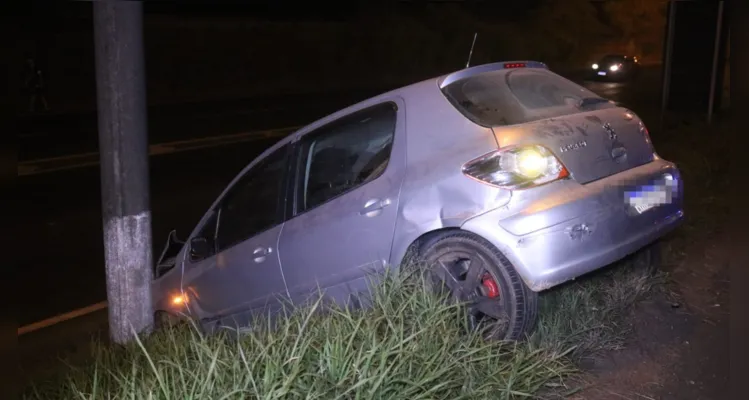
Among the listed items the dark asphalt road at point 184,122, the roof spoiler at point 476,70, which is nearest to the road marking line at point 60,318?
the roof spoiler at point 476,70

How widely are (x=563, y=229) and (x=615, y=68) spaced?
32.1m

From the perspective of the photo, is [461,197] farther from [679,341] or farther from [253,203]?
[253,203]

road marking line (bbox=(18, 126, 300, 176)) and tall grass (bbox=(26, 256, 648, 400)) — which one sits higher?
tall grass (bbox=(26, 256, 648, 400))

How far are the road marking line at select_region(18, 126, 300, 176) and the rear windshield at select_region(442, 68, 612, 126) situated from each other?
10.6 metres

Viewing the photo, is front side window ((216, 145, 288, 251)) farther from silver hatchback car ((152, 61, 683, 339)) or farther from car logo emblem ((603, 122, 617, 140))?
car logo emblem ((603, 122, 617, 140))

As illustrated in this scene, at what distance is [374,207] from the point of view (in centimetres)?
482

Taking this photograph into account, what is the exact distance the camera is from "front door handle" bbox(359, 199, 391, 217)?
479 centimetres

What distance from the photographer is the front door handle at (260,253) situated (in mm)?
5446

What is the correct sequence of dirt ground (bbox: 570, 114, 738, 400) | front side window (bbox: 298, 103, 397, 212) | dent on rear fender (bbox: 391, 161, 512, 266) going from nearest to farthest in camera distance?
dirt ground (bbox: 570, 114, 738, 400) < dent on rear fender (bbox: 391, 161, 512, 266) < front side window (bbox: 298, 103, 397, 212)

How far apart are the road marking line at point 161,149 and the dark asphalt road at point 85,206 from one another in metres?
0.48

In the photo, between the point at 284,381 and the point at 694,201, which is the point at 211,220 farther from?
the point at 694,201

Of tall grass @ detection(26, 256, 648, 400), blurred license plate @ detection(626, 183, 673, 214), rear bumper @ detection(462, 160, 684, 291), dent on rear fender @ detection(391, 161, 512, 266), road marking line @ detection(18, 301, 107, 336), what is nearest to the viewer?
tall grass @ detection(26, 256, 648, 400)

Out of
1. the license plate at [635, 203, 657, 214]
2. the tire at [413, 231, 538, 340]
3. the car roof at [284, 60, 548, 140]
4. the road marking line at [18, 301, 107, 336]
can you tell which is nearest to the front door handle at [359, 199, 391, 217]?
the tire at [413, 231, 538, 340]

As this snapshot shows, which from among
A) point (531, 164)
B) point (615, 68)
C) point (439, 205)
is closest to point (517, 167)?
point (531, 164)
